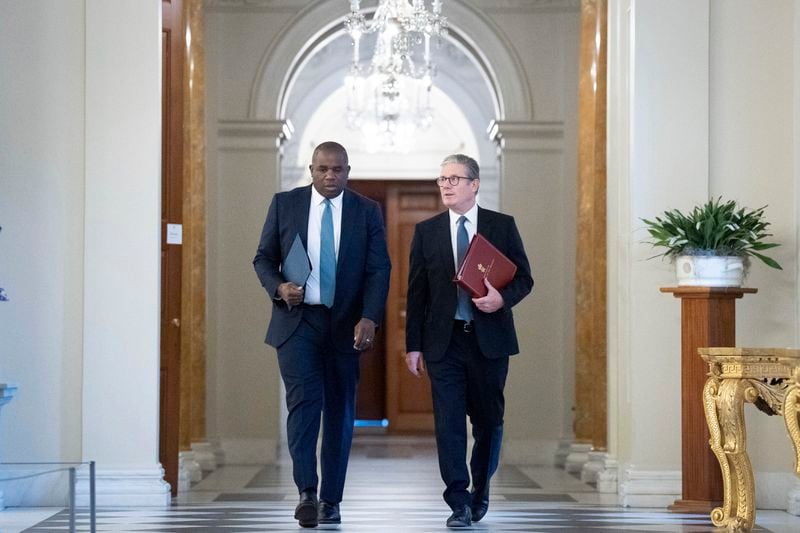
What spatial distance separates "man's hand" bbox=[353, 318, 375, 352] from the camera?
18.5 ft

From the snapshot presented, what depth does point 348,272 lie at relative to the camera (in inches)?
231

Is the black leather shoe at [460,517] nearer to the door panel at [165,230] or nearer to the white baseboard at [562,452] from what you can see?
the door panel at [165,230]

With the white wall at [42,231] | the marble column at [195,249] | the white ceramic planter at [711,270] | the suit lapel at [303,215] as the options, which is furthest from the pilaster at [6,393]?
the white ceramic planter at [711,270]

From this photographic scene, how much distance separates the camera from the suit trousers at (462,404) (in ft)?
18.6

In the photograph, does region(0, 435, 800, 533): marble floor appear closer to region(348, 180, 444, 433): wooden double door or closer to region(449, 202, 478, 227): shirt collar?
region(449, 202, 478, 227): shirt collar

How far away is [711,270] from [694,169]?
2.59 feet

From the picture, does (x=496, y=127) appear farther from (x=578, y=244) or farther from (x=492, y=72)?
(x=578, y=244)

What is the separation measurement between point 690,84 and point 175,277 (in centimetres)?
309

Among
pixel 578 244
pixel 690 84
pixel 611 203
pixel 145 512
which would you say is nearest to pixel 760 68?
pixel 690 84

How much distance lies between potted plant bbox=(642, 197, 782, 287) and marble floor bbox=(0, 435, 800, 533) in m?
1.22

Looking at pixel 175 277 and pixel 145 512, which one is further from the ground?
pixel 175 277

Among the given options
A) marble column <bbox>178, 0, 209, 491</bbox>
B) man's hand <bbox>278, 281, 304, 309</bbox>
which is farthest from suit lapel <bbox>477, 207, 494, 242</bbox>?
marble column <bbox>178, 0, 209, 491</bbox>

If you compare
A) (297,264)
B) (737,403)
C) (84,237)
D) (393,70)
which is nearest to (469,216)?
(297,264)

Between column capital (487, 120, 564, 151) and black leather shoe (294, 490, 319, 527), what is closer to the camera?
black leather shoe (294, 490, 319, 527)
